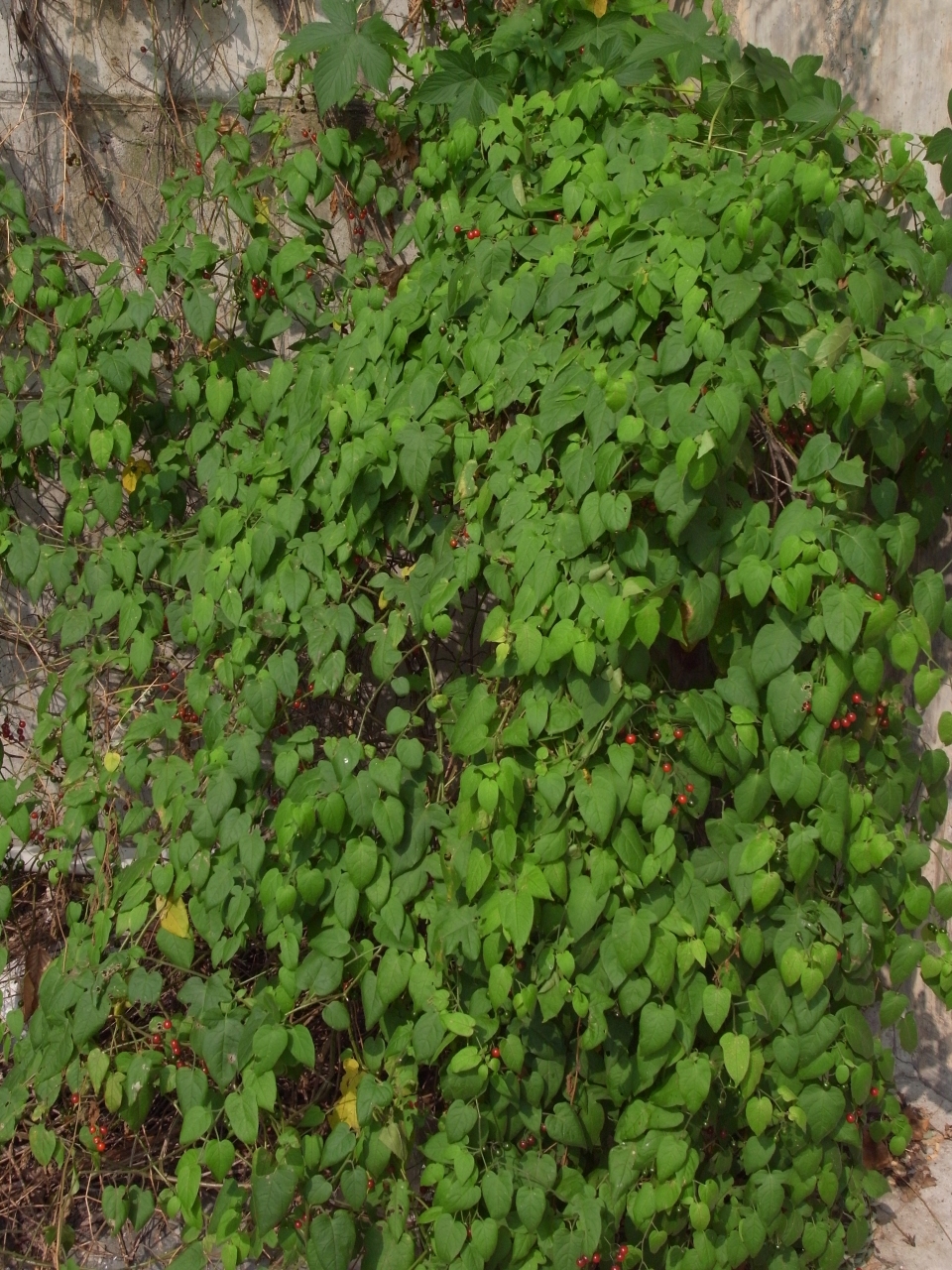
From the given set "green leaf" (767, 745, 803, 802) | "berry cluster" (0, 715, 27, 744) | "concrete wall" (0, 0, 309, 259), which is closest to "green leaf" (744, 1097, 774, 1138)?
"green leaf" (767, 745, 803, 802)

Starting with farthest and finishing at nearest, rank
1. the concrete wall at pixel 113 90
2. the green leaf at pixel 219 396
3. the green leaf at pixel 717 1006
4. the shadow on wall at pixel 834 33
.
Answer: the concrete wall at pixel 113 90 < the green leaf at pixel 219 396 < the shadow on wall at pixel 834 33 < the green leaf at pixel 717 1006

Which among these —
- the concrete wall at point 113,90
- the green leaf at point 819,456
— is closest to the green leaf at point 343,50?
the concrete wall at point 113,90

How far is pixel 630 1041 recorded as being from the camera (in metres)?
2.14

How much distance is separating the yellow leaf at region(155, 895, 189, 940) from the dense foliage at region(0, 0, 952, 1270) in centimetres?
2

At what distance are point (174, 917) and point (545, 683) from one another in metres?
0.88

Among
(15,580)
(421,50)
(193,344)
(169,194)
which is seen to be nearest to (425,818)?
(15,580)

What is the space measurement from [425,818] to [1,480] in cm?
130

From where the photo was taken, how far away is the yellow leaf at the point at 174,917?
2.31 meters

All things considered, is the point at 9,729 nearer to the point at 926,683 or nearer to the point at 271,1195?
the point at 271,1195

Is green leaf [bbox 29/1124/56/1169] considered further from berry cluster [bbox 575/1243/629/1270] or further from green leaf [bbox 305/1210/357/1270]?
berry cluster [bbox 575/1243/629/1270]

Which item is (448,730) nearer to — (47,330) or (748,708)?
(748,708)

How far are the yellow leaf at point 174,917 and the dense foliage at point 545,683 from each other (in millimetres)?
25

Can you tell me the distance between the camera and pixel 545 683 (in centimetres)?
204

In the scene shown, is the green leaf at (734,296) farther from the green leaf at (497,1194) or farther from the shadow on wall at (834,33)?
the green leaf at (497,1194)
